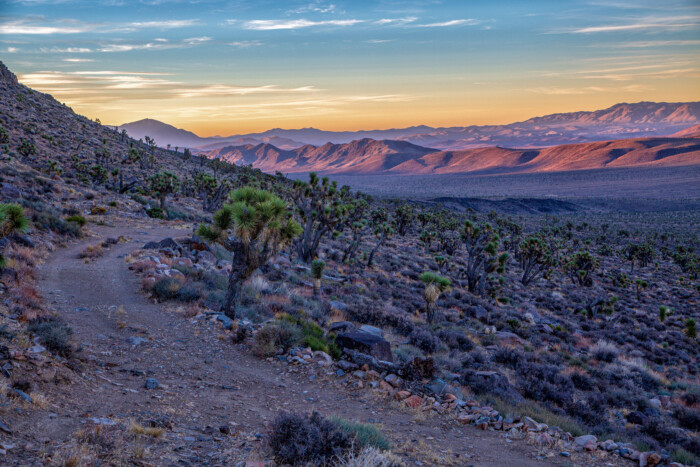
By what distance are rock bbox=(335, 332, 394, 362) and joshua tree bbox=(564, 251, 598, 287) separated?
31.0 meters

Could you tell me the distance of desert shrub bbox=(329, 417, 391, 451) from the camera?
577cm

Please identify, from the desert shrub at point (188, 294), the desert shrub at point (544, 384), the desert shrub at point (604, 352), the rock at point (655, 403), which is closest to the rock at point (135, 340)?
the desert shrub at point (188, 294)

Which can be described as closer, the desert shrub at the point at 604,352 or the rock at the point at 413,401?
the rock at the point at 413,401

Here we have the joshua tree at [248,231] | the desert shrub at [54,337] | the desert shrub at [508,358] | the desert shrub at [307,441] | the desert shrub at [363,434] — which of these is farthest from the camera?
the desert shrub at [508,358]

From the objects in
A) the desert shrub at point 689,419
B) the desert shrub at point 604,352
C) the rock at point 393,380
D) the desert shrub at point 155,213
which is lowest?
the desert shrub at point 604,352

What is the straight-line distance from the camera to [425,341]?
44.9ft

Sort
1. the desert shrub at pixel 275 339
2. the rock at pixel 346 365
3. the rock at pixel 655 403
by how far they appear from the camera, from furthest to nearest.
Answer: the rock at pixel 655 403
the desert shrub at pixel 275 339
the rock at pixel 346 365

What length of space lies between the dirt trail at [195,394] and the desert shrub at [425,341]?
16.5 feet

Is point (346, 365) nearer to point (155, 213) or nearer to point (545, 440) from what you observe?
point (545, 440)

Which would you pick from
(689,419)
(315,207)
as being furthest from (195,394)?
(315,207)

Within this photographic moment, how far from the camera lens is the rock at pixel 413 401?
28.1 feet

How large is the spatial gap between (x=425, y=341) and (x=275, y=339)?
5.25 metres

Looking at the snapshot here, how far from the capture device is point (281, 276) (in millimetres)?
20203

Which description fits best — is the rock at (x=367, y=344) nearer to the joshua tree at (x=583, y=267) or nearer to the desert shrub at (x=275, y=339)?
the desert shrub at (x=275, y=339)
